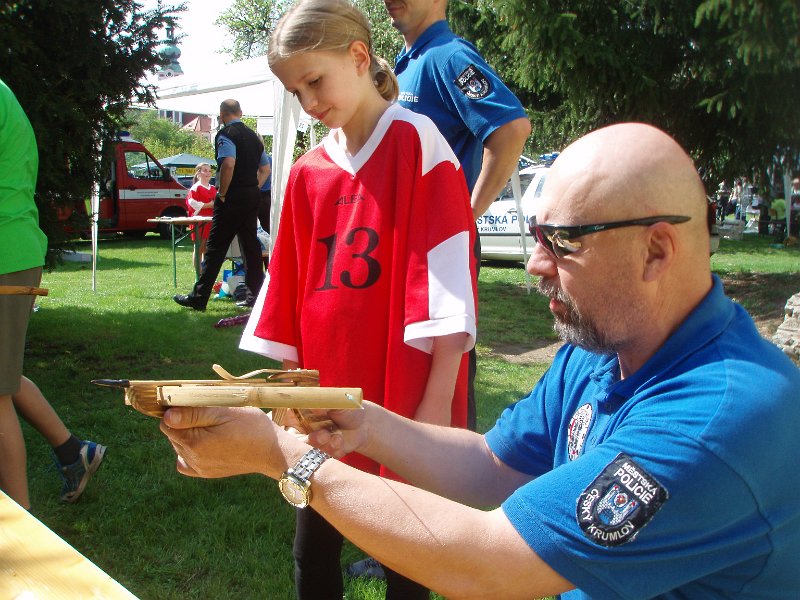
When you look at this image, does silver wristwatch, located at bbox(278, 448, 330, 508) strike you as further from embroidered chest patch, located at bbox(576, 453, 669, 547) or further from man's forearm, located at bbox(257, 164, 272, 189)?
man's forearm, located at bbox(257, 164, 272, 189)

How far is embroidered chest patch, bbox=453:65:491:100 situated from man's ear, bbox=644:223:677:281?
4.38 feet

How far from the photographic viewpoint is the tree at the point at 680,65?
7316 mm

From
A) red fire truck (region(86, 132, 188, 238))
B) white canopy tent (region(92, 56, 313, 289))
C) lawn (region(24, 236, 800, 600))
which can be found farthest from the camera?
red fire truck (region(86, 132, 188, 238))

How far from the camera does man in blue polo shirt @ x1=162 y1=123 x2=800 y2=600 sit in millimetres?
1036

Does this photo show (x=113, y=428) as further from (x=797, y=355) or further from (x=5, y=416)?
(x=797, y=355)

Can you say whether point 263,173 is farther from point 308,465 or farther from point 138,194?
point 138,194

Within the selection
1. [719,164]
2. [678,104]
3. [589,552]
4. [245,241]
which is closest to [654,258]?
[589,552]

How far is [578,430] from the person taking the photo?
1.41 metres

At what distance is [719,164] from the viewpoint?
9.80 meters

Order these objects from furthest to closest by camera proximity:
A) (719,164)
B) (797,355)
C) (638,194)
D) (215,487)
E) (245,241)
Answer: (719,164) < (245,241) < (797,355) < (215,487) < (638,194)

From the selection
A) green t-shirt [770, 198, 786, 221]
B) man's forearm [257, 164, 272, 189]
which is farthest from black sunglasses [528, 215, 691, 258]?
green t-shirt [770, 198, 786, 221]

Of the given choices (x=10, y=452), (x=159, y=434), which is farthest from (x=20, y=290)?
(x=159, y=434)

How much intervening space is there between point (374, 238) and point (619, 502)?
999 millimetres

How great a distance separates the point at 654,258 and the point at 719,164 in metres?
9.47
